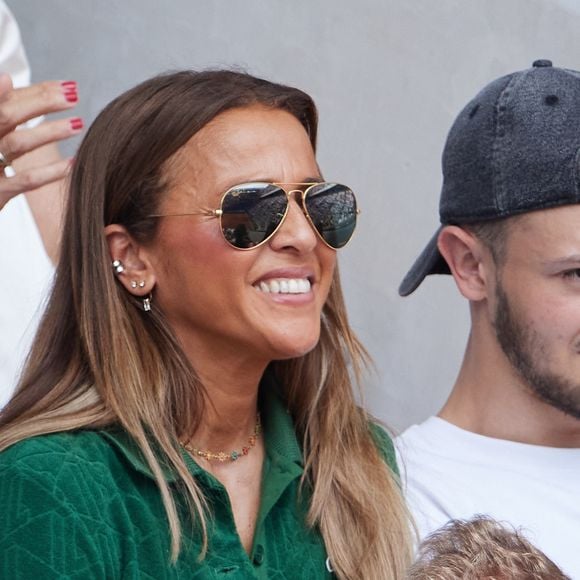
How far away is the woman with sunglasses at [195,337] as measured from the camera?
82.7 inches

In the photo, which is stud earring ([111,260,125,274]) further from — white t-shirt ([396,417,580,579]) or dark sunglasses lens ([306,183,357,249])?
white t-shirt ([396,417,580,579])

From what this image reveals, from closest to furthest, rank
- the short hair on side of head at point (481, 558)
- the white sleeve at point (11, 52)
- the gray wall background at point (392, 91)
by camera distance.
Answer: the short hair on side of head at point (481, 558)
the white sleeve at point (11, 52)
the gray wall background at point (392, 91)

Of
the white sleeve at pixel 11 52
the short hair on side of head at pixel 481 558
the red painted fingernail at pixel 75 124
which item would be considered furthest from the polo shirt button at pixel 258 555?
the white sleeve at pixel 11 52

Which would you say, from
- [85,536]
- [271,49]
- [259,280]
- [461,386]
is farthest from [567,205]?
[271,49]

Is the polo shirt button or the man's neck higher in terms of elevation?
the man's neck

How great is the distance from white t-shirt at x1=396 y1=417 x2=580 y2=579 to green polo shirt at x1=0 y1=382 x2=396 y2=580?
318 mm

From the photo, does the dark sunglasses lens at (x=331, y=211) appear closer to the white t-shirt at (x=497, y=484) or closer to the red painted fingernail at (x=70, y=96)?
the red painted fingernail at (x=70, y=96)

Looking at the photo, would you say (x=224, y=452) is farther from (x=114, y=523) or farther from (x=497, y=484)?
(x=497, y=484)

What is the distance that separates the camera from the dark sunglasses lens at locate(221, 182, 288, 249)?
2.15 m

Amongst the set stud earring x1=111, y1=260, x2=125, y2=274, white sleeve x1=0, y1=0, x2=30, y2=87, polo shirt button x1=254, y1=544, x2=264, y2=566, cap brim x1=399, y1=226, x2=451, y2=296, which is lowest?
polo shirt button x1=254, y1=544, x2=264, y2=566

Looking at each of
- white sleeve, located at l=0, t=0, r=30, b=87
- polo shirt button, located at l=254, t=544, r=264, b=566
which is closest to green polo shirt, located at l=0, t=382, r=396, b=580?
polo shirt button, located at l=254, t=544, r=264, b=566

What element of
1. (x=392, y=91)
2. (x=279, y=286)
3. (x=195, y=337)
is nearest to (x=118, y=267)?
(x=195, y=337)

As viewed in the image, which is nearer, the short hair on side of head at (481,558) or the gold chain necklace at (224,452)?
the short hair on side of head at (481,558)

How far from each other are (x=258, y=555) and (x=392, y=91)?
1837 mm
